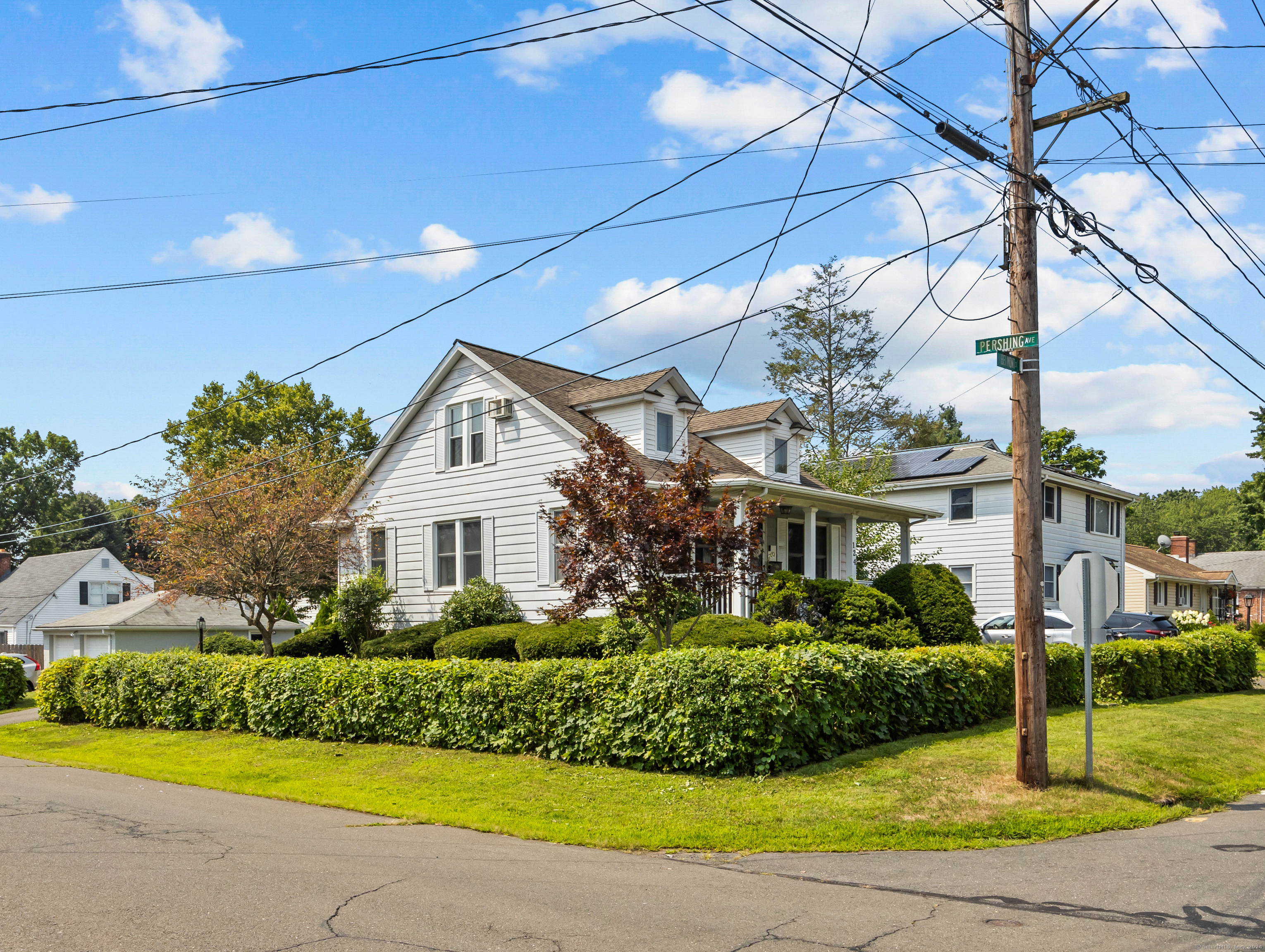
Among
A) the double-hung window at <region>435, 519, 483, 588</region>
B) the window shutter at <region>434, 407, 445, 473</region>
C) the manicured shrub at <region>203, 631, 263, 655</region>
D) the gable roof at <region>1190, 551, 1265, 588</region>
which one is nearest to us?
the double-hung window at <region>435, 519, 483, 588</region>

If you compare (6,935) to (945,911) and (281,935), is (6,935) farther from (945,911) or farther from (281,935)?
(945,911)

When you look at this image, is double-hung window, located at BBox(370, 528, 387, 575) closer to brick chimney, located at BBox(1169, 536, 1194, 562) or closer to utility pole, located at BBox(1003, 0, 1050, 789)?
utility pole, located at BBox(1003, 0, 1050, 789)

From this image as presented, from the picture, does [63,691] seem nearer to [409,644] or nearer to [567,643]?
[409,644]

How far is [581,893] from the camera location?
7422mm

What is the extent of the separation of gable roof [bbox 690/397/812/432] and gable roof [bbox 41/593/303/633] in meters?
21.7

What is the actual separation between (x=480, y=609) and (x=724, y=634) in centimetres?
749

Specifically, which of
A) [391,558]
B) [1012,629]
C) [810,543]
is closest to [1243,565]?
[1012,629]

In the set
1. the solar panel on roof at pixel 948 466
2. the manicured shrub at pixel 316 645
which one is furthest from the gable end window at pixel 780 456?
the solar panel on roof at pixel 948 466

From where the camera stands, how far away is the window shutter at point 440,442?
87.1 ft

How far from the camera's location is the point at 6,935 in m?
6.00

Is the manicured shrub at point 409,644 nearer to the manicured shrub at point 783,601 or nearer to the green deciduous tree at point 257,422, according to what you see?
A: the manicured shrub at point 783,601

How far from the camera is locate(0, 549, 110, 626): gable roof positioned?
176 ft

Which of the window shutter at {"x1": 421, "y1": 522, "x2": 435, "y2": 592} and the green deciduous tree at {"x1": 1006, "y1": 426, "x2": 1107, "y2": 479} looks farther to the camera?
the green deciduous tree at {"x1": 1006, "y1": 426, "x2": 1107, "y2": 479}

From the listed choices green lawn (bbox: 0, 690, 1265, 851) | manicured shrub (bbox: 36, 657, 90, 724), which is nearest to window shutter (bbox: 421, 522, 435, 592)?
manicured shrub (bbox: 36, 657, 90, 724)
